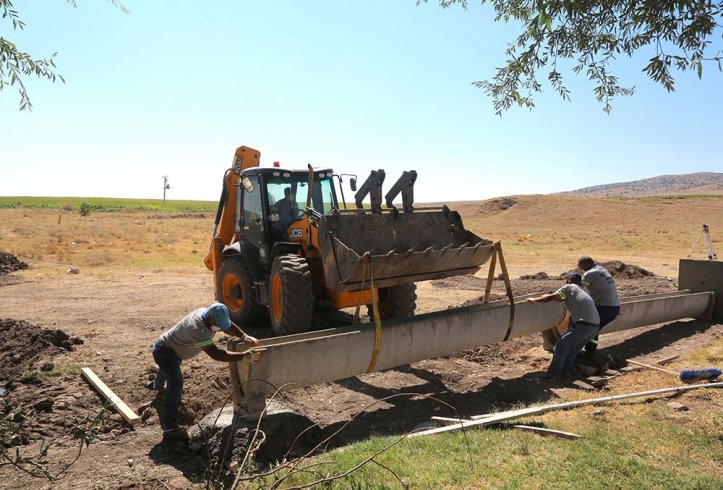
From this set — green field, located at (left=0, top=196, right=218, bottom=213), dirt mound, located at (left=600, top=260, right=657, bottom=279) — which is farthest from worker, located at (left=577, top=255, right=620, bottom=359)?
green field, located at (left=0, top=196, right=218, bottom=213)

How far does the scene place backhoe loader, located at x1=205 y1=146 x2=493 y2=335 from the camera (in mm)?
6734

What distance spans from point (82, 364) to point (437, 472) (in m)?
5.30

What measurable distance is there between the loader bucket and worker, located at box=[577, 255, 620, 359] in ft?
5.32

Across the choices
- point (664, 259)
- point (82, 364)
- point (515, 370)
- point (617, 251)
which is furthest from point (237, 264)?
point (617, 251)

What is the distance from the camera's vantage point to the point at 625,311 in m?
8.88

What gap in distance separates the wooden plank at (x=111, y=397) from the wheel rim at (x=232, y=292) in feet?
9.57

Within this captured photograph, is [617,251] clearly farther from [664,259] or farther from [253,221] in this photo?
[253,221]

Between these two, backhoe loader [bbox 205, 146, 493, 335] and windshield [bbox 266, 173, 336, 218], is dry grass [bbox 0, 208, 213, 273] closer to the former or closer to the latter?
backhoe loader [bbox 205, 146, 493, 335]

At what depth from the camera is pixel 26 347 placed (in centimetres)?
806

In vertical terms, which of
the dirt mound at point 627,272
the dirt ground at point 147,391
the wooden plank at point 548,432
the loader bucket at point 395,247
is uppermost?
the loader bucket at point 395,247

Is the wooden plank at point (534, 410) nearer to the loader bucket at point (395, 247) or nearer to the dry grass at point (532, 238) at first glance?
the loader bucket at point (395, 247)

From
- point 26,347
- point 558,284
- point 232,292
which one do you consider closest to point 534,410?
point 232,292

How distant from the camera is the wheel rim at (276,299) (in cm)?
772

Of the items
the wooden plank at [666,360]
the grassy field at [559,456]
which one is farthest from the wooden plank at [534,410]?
the wooden plank at [666,360]
